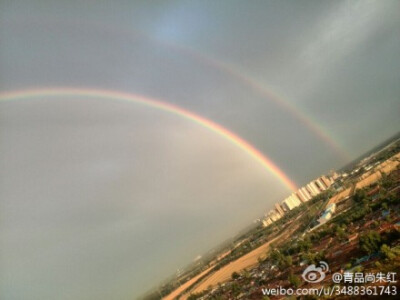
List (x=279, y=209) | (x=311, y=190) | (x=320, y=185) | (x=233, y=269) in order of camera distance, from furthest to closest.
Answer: (x=279, y=209) → (x=311, y=190) → (x=320, y=185) → (x=233, y=269)

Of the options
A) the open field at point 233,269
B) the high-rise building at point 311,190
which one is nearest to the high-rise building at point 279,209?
the high-rise building at point 311,190

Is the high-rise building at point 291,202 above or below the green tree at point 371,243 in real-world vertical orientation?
above

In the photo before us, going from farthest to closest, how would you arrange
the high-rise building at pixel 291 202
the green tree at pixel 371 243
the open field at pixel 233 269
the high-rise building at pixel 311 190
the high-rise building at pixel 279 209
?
the high-rise building at pixel 279 209, the high-rise building at pixel 291 202, the high-rise building at pixel 311 190, the open field at pixel 233 269, the green tree at pixel 371 243

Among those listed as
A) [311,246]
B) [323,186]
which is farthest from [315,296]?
[323,186]

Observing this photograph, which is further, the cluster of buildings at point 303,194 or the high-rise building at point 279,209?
the high-rise building at point 279,209

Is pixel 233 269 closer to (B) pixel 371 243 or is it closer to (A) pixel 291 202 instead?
(B) pixel 371 243

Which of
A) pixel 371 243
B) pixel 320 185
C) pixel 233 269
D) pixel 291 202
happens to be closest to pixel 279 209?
pixel 291 202

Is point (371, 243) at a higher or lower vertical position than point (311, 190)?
lower

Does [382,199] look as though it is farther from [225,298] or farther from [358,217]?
[225,298]

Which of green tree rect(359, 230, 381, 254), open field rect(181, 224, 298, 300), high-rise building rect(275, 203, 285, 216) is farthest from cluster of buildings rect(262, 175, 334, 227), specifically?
green tree rect(359, 230, 381, 254)

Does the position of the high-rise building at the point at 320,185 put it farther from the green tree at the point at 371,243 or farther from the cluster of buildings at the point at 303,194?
the green tree at the point at 371,243

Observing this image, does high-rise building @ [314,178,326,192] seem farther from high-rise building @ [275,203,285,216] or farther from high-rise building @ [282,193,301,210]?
high-rise building @ [275,203,285,216]
